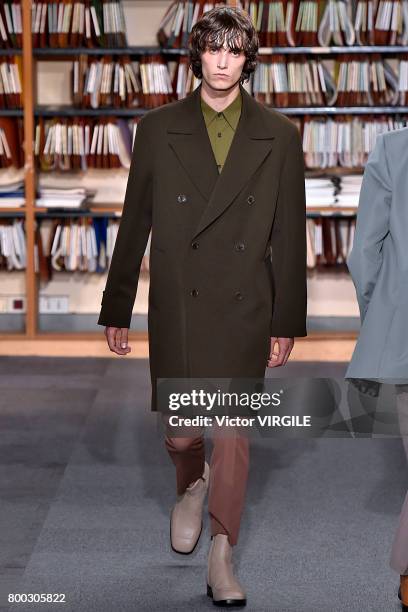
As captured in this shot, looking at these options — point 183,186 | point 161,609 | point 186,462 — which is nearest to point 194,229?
point 183,186

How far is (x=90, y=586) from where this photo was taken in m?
3.09

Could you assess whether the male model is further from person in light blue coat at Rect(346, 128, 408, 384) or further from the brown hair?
person in light blue coat at Rect(346, 128, 408, 384)

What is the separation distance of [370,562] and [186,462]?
617mm

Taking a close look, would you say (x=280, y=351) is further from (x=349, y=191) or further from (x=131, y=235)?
(x=349, y=191)

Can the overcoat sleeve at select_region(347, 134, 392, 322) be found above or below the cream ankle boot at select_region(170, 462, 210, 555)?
above

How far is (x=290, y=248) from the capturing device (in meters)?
3.04

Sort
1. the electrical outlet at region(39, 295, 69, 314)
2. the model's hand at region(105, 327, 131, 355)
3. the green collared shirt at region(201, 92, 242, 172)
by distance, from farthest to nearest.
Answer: the electrical outlet at region(39, 295, 69, 314)
the model's hand at region(105, 327, 131, 355)
the green collared shirt at region(201, 92, 242, 172)

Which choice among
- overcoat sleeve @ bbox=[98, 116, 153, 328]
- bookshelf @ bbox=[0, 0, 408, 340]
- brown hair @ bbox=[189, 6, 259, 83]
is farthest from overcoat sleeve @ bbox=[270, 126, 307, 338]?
bookshelf @ bbox=[0, 0, 408, 340]

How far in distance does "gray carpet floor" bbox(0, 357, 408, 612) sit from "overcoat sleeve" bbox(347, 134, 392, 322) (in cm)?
90

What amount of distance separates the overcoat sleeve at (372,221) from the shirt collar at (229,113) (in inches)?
19.1

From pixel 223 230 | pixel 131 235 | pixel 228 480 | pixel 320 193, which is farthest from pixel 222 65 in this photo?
pixel 320 193

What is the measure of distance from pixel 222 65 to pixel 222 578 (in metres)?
1.35

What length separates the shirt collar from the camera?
121 inches

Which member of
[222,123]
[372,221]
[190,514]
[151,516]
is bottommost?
[151,516]
